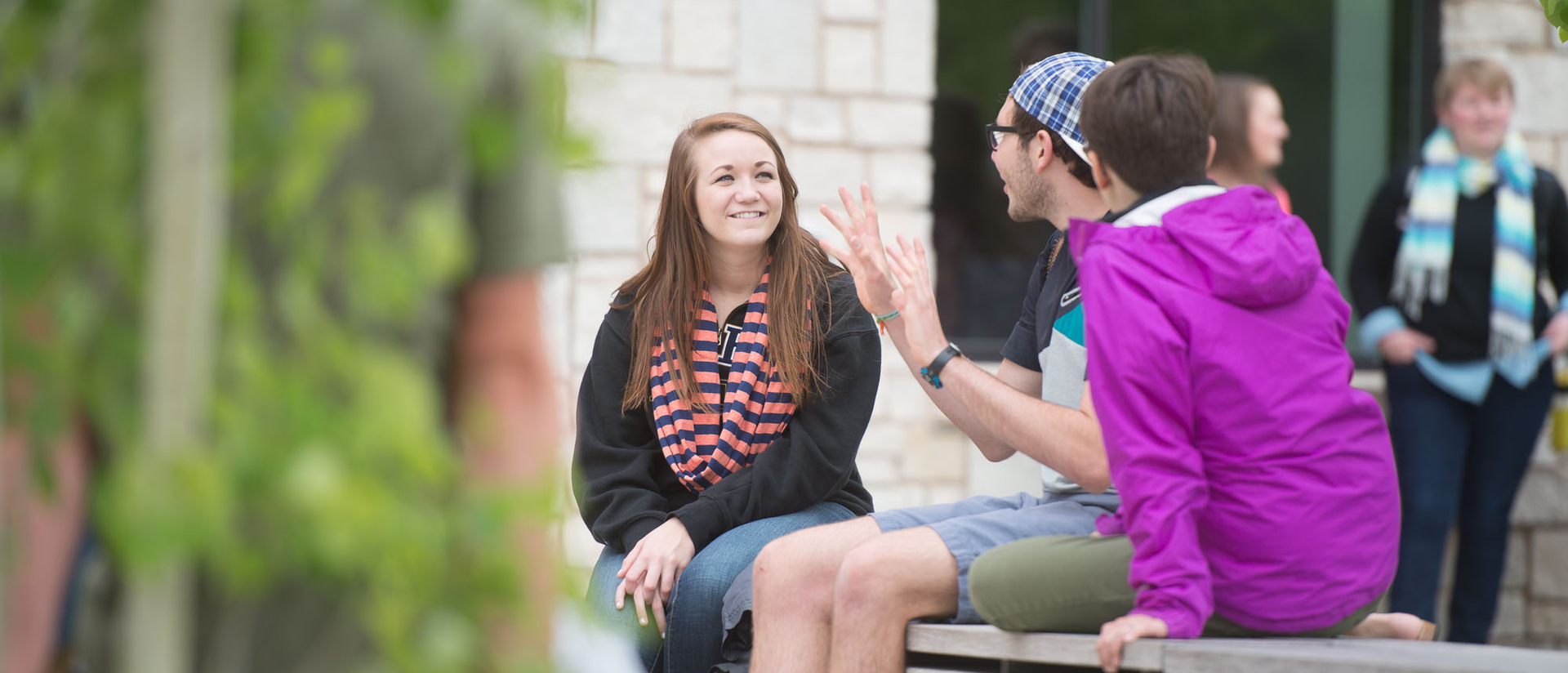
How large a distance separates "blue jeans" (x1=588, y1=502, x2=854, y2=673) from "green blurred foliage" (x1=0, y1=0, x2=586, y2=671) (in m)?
1.94

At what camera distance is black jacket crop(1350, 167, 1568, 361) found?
5066mm

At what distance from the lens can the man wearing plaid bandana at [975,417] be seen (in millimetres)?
2492

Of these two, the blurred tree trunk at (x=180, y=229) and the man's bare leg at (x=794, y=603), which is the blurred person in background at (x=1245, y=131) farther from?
the blurred tree trunk at (x=180, y=229)

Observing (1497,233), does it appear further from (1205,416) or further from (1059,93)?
(1205,416)

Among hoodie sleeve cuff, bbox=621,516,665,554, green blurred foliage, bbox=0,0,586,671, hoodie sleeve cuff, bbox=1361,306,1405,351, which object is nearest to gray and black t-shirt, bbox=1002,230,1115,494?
hoodie sleeve cuff, bbox=621,516,665,554

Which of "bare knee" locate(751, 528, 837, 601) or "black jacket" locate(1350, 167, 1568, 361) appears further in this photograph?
"black jacket" locate(1350, 167, 1568, 361)

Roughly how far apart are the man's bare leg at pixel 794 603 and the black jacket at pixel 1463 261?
10.6 feet

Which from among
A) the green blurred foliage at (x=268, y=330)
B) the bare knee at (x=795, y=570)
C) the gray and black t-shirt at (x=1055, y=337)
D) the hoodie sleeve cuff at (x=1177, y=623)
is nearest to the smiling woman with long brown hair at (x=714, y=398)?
the bare knee at (x=795, y=570)

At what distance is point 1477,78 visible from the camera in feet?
16.4

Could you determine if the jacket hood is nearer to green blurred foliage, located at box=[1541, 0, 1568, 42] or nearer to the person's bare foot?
green blurred foliage, located at box=[1541, 0, 1568, 42]

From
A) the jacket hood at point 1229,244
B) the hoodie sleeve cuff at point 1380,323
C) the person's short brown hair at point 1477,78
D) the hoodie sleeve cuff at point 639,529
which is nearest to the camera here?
the jacket hood at point 1229,244

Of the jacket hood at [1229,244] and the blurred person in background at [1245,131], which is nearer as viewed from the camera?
the jacket hood at [1229,244]

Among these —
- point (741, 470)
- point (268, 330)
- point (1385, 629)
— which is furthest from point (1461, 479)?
point (268, 330)

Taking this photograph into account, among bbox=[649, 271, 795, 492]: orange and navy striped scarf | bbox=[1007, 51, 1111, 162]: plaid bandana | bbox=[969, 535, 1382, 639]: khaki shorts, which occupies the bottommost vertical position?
bbox=[969, 535, 1382, 639]: khaki shorts
